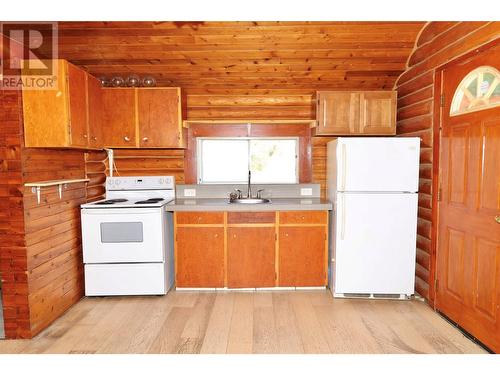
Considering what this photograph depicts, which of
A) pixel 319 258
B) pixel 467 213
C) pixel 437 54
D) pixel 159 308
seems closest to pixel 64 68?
pixel 159 308

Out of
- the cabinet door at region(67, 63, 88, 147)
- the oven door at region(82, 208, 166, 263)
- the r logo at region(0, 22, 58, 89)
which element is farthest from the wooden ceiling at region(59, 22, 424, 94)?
the oven door at region(82, 208, 166, 263)

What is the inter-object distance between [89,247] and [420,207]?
3248mm

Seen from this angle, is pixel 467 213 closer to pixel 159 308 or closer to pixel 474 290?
pixel 474 290

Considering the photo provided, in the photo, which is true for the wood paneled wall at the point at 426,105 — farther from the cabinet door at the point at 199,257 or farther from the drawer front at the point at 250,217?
the cabinet door at the point at 199,257

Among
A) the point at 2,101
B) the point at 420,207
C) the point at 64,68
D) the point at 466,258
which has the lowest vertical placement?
the point at 466,258

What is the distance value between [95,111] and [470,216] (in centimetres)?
344

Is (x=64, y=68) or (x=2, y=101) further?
(x=64, y=68)

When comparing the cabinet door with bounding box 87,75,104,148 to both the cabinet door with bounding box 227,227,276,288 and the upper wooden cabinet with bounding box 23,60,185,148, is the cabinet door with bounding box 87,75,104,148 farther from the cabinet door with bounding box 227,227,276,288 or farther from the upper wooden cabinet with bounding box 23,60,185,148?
the cabinet door with bounding box 227,227,276,288

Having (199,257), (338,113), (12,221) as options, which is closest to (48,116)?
(12,221)

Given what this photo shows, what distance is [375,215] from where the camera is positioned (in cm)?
312

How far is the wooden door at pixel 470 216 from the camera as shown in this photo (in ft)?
7.48

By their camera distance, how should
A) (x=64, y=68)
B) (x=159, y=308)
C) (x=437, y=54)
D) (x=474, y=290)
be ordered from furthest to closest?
(x=159, y=308) < (x=437, y=54) < (x=64, y=68) < (x=474, y=290)

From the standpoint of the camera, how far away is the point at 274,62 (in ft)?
11.1

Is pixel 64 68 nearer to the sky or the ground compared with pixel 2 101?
nearer to the sky
